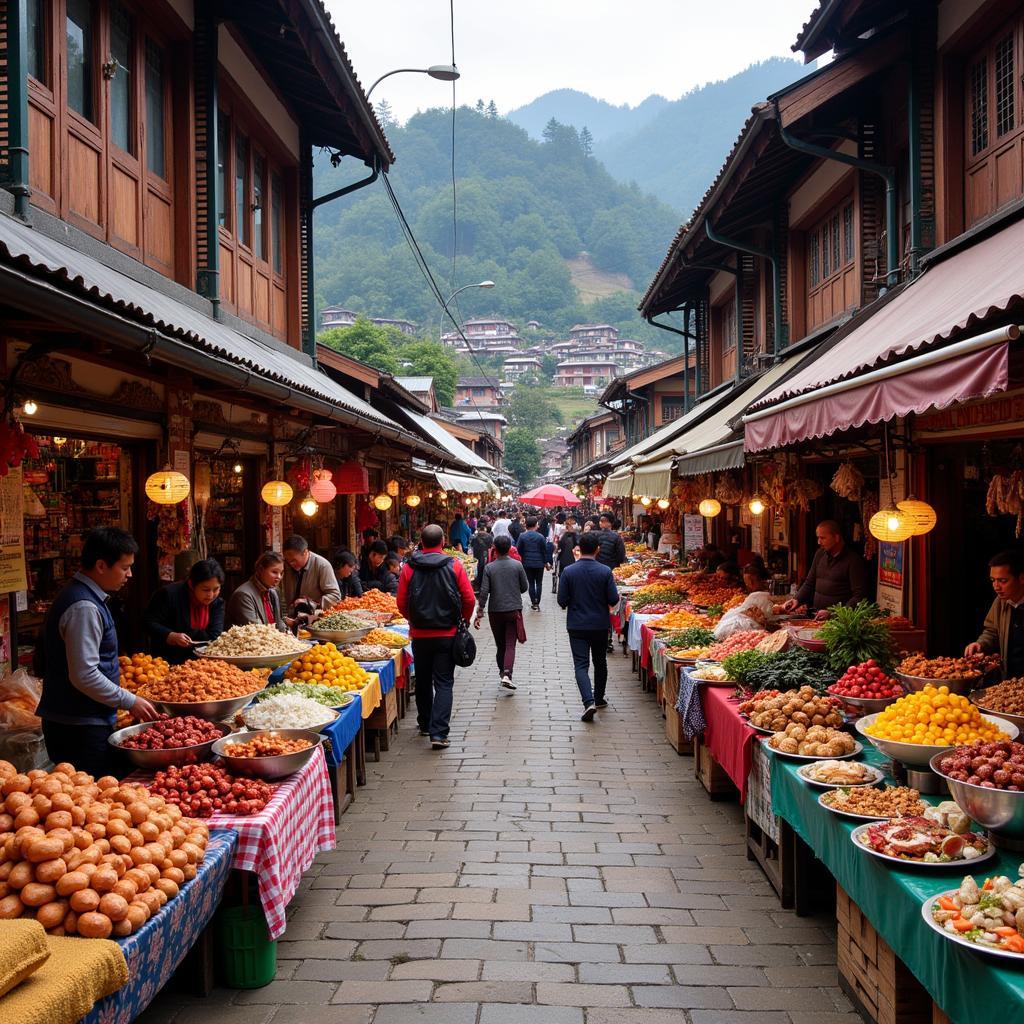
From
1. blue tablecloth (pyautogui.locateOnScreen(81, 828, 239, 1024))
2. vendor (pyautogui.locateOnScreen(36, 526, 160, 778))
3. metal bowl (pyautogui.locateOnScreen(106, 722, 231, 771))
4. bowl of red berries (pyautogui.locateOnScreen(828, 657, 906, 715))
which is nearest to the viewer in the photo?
blue tablecloth (pyautogui.locateOnScreen(81, 828, 239, 1024))

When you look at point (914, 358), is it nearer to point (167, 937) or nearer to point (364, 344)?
point (167, 937)

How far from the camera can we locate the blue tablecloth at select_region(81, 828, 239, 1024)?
10.4 feet

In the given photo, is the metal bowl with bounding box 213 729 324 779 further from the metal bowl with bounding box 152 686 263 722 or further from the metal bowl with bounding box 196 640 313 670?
the metal bowl with bounding box 196 640 313 670

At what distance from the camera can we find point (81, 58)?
7.64 meters

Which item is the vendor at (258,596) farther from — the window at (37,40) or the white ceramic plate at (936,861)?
the white ceramic plate at (936,861)

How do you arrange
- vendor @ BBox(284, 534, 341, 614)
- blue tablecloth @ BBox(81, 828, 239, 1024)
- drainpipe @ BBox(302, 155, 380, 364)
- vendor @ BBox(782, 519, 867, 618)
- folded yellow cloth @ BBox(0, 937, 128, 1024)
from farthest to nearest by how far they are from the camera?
drainpipe @ BBox(302, 155, 380, 364) < vendor @ BBox(284, 534, 341, 614) < vendor @ BBox(782, 519, 867, 618) < blue tablecloth @ BBox(81, 828, 239, 1024) < folded yellow cloth @ BBox(0, 937, 128, 1024)

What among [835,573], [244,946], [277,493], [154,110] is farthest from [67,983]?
[154,110]

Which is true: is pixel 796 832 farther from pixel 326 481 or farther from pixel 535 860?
pixel 326 481

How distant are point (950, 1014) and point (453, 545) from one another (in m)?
21.3

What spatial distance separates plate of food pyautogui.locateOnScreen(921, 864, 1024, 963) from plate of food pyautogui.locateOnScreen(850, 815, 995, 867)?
29 cm

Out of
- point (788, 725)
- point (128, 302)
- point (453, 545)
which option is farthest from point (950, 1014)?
point (453, 545)

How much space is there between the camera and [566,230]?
504ft

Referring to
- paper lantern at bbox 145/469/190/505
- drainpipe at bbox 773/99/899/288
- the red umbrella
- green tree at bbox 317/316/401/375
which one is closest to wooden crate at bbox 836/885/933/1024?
paper lantern at bbox 145/469/190/505

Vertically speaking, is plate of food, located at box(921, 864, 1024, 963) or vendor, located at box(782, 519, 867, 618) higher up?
vendor, located at box(782, 519, 867, 618)
